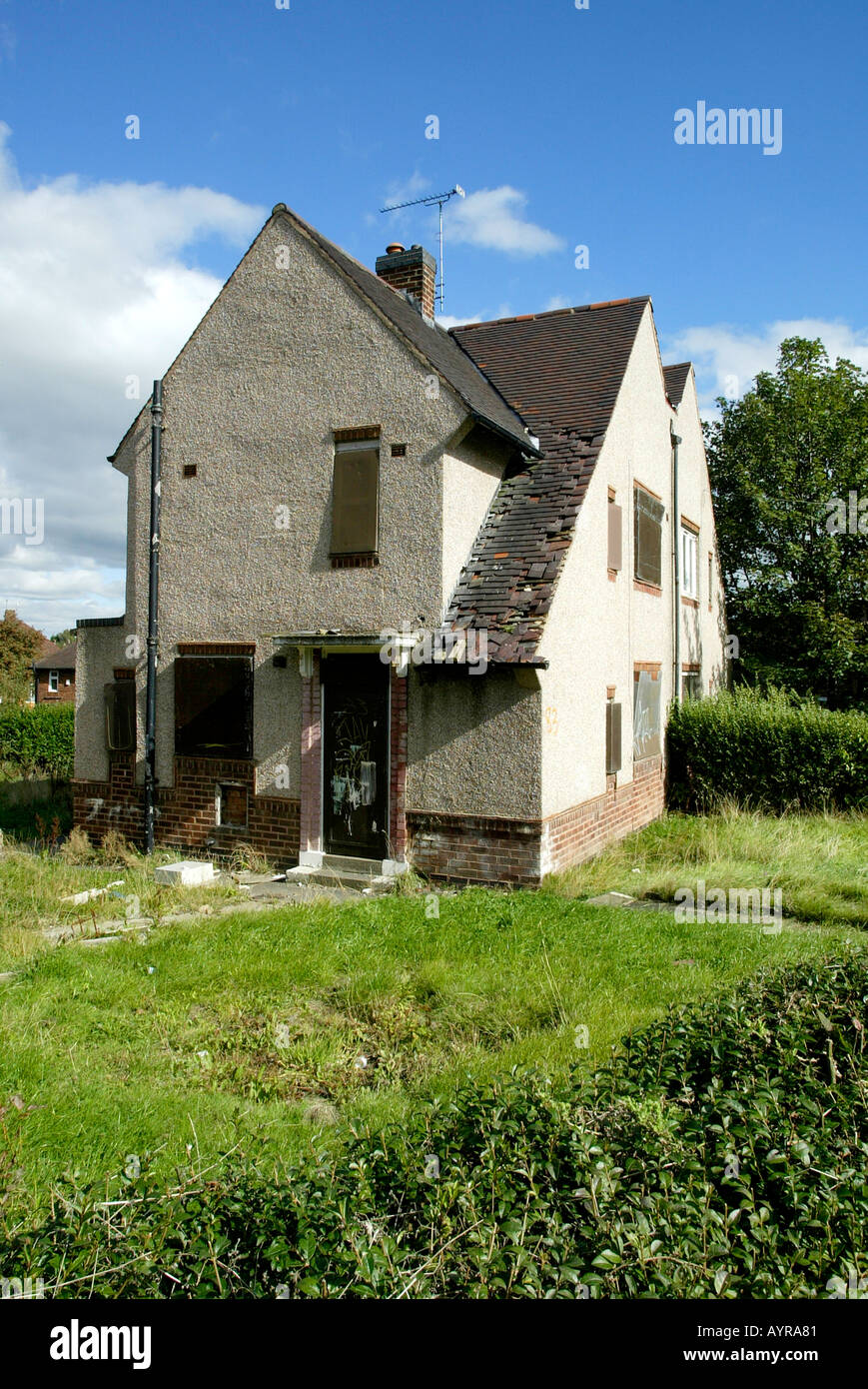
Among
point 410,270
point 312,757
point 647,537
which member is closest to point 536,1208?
point 312,757

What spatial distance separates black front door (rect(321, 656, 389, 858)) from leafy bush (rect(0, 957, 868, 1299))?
671 cm

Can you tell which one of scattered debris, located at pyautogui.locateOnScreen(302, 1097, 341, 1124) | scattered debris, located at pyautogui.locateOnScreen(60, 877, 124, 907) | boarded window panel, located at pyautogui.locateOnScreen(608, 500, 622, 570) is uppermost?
boarded window panel, located at pyautogui.locateOnScreen(608, 500, 622, 570)

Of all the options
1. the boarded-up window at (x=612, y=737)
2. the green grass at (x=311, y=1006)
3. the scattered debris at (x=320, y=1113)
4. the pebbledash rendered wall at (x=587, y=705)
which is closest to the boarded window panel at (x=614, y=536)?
the pebbledash rendered wall at (x=587, y=705)

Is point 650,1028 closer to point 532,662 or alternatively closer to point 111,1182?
point 111,1182

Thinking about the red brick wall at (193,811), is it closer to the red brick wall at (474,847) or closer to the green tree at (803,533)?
the red brick wall at (474,847)

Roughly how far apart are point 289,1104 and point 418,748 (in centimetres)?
582

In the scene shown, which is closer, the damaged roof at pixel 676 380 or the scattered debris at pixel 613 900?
the scattered debris at pixel 613 900

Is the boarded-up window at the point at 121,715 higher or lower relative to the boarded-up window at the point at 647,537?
lower

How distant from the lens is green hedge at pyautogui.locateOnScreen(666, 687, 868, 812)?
14.2m

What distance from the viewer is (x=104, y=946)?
25.3ft

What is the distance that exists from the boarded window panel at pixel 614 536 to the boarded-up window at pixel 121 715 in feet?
24.1

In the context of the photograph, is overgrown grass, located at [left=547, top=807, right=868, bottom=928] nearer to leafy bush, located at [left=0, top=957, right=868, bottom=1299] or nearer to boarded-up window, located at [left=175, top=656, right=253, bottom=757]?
boarded-up window, located at [left=175, top=656, right=253, bottom=757]

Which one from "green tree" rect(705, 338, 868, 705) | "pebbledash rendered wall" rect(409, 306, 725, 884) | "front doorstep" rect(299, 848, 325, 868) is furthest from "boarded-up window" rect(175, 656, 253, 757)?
"green tree" rect(705, 338, 868, 705)

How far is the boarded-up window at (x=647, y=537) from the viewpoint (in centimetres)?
1390
